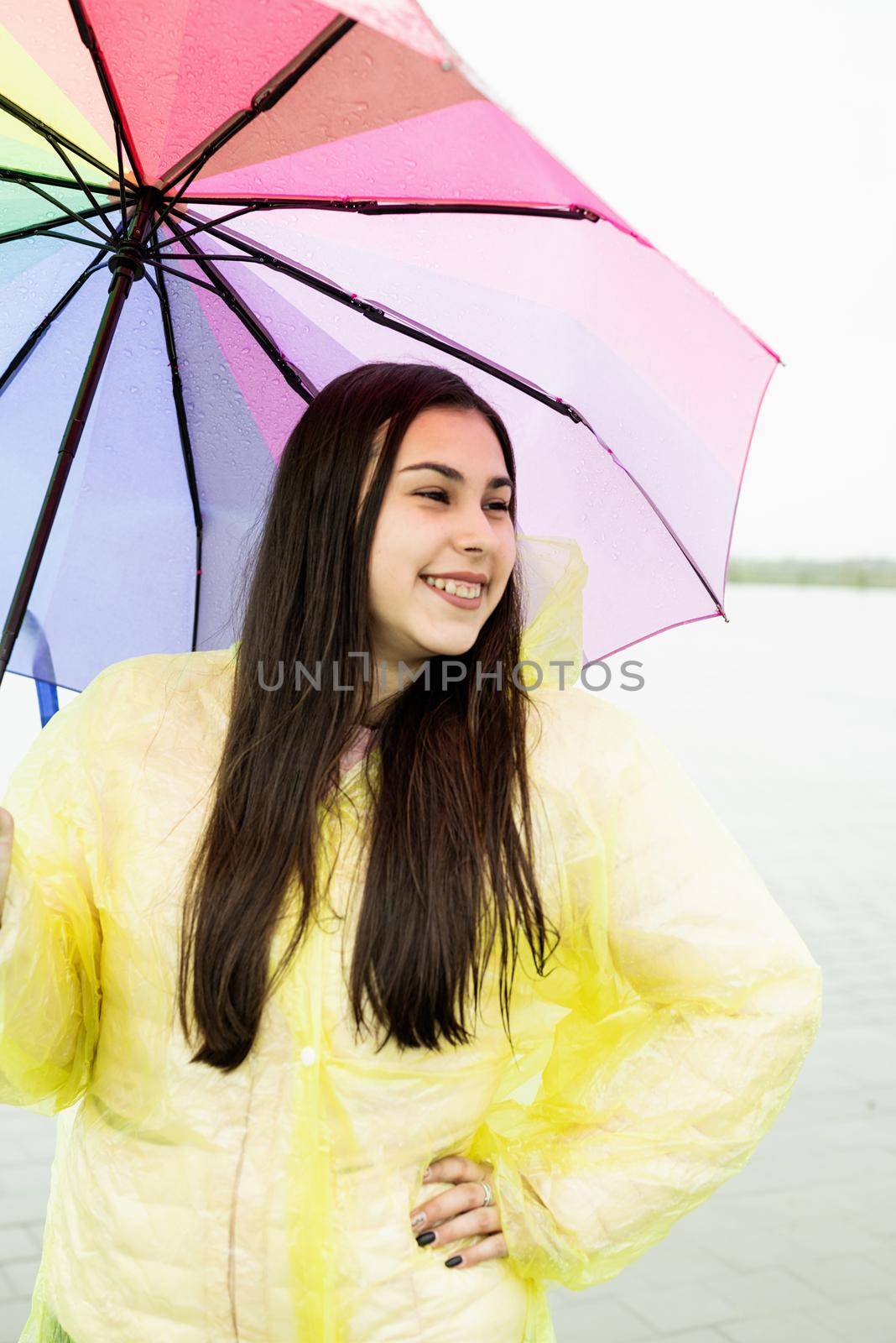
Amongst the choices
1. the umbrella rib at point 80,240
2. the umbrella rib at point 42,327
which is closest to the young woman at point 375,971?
the umbrella rib at point 80,240

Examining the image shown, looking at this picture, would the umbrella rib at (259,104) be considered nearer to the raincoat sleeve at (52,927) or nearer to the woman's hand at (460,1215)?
the raincoat sleeve at (52,927)

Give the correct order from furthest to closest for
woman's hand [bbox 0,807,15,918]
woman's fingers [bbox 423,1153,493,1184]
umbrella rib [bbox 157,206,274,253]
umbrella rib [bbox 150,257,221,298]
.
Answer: umbrella rib [bbox 150,257,221,298] < umbrella rib [bbox 157,206,274,253] < woman's fingers [bbox 423,1153,493,1184] < woman's hand [bbox 0,807,15,918]

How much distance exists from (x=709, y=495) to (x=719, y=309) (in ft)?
1.11

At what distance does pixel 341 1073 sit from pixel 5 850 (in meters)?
0.43

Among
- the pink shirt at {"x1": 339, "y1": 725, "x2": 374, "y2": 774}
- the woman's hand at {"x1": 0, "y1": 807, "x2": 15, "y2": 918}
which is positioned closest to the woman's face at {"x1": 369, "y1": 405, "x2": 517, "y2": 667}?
the pink shirt at {"x1": 339, "y1": 725, "x2": 374, "y2": 774}

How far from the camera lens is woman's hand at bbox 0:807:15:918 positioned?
1.38 metres

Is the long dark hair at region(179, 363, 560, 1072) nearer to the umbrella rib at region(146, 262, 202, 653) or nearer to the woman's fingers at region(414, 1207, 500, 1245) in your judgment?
the woman's fingers at region(414, 1207, 500, 1245)

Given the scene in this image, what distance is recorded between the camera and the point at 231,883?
1495 mm

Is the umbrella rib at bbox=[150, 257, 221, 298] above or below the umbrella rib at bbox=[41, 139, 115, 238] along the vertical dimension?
below

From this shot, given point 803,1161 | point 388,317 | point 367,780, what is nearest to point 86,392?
point 388,317

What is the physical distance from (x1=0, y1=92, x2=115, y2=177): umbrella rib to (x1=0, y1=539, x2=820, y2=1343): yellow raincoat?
777mm

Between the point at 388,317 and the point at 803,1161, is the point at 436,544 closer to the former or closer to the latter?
the point at 388,317

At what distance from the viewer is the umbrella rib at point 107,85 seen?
5.25 feet

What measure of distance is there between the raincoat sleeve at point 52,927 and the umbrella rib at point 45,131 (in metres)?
0.79
